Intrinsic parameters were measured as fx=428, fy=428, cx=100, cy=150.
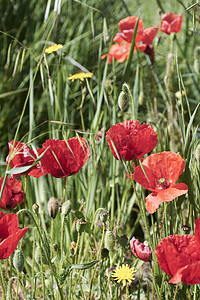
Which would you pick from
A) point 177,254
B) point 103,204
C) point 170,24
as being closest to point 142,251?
point 177,254

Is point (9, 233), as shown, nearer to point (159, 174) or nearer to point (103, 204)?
point (159, 174)

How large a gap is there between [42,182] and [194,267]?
32.3 inches

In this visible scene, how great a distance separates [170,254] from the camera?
71cm

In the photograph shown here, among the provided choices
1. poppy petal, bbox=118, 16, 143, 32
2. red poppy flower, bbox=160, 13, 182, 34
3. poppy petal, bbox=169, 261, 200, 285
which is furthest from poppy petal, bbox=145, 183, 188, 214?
red poppy flower, bbox=160, 13, 182, 34

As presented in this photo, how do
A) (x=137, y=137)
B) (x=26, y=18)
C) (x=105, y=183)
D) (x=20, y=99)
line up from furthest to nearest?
(x=26, y=18) → (x=20, y=99) → (x=105, y=183) → (x=137, y=137)

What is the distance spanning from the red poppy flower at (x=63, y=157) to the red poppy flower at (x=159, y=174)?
5.3 inches

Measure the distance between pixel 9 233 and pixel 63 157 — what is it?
0.20m

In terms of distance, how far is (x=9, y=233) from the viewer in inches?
30.5

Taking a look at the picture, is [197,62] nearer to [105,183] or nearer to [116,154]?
[105,183]

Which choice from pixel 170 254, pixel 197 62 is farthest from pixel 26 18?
pixel 170 254

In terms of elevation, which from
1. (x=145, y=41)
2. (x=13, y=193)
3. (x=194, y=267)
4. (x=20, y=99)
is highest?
(x=145, y=41)

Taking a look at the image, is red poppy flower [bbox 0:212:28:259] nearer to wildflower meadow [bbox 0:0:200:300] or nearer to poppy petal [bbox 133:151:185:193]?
wildflower meadow [bbox 0:0:200:300]

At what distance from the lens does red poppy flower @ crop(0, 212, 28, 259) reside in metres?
0.72

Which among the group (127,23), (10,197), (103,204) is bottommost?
(103,204)
